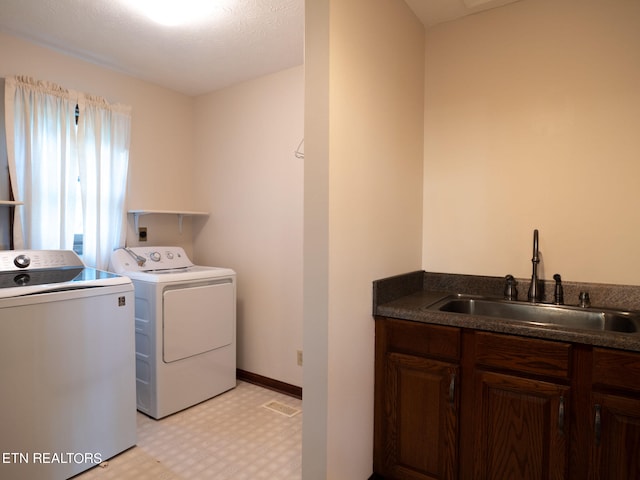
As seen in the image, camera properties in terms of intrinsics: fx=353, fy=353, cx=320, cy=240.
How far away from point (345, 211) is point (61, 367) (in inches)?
60.9

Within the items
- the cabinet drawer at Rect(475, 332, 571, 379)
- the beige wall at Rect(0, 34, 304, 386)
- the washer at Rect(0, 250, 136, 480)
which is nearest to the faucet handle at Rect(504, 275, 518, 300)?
the cabinet drawer at Rect(475, 332, 571, 379)

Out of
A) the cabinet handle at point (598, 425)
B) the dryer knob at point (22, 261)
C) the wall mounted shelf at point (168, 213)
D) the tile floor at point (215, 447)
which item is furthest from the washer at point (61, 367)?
the cabinet handle at point (598, 425)

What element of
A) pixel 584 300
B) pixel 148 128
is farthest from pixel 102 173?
pixel 584 300

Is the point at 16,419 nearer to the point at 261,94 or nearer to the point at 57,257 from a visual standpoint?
the point at 57,257

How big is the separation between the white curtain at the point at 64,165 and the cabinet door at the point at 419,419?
2197 millimetres

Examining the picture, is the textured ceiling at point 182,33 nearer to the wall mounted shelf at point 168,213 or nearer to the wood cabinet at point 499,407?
the wall mounted shelf at point 168,213

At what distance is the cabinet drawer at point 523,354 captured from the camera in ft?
4.19

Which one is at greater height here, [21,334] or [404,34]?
[404,34]

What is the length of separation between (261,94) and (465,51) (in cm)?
151

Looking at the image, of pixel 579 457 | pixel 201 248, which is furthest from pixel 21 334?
pixel 579 457

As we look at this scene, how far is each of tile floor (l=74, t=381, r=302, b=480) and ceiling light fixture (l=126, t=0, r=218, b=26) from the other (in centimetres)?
240

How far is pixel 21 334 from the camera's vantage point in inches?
61.6

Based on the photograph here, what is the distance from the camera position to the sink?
1524 millimetres

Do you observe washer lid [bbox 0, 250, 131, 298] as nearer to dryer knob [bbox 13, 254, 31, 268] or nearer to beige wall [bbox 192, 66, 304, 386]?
dryer knob [bbox 13, 254, 31, 268]
